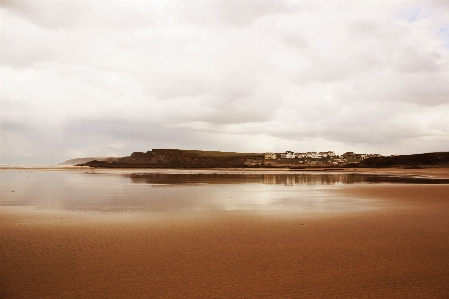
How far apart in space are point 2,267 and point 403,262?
9.82m

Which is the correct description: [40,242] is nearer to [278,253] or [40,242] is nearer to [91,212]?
[91,212]

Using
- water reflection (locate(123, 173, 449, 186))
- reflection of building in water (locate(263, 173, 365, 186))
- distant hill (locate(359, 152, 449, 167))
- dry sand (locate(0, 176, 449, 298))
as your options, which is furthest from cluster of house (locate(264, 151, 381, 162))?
dry sand (locate(0, 176, 449, 298))

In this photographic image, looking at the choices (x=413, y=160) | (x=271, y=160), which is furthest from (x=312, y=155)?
(x=413, y=160)

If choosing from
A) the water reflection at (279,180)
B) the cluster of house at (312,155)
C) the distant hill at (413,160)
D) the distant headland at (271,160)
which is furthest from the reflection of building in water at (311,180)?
the cluster of house at (312,155)

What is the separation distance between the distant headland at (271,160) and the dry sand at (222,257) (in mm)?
88711

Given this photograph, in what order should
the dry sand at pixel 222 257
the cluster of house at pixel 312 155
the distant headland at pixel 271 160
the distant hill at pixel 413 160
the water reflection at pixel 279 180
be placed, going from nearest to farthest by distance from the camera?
1. the dry sand at pixel 222 257
2. the water reflection at pixel 279 180
3. the distant hill at pixel 413 160
4. the distant headland at pixel 271 160
5. the cluster of house at pixel 312 155

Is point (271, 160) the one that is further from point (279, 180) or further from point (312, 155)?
point (279, 180)

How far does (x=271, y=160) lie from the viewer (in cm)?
13700

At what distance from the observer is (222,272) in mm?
7660

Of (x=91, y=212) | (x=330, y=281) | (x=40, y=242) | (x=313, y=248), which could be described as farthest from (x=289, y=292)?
(x=91, y=212)

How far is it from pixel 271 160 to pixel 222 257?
425 ft

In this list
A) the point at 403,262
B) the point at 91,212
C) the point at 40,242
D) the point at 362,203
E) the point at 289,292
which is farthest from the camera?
the point at 362,203

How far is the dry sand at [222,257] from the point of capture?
672 cm

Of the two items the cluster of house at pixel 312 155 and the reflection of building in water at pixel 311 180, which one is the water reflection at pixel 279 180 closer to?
the reflection of building in water at pixel 311 180
